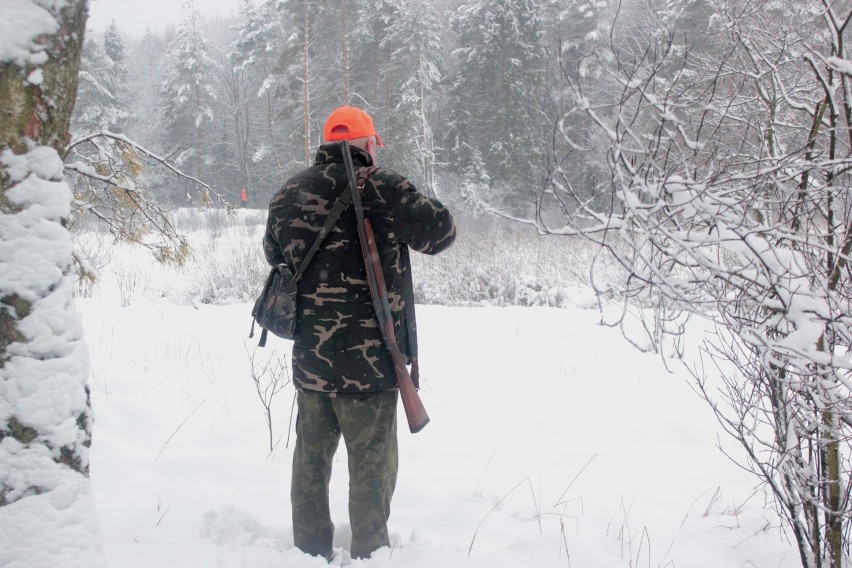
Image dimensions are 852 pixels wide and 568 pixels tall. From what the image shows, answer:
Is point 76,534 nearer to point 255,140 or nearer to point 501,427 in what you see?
point 501,427

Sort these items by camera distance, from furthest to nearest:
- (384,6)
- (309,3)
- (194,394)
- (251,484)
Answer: (384,6) < (309,3) < (194,394) < (251,484)

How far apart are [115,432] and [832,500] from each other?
12.7ft

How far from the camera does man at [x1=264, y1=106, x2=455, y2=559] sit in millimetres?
2096

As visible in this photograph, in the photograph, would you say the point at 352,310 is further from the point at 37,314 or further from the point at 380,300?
the point at 37,314

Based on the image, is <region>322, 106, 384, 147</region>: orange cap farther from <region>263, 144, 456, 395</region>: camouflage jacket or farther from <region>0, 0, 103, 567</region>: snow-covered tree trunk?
<region>0, 0, 103, 567</region>: snow-covered tree trunk

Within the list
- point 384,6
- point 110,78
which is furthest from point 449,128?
point 110,78

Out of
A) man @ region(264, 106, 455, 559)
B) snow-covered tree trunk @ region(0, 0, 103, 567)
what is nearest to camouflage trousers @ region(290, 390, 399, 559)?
man @ region(264, 106, 455, 559)

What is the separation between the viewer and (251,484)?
3086mm

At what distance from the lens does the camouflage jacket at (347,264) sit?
2092 millimetres

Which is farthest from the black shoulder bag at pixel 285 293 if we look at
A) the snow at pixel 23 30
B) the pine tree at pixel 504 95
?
the pine tree at pixel 504 95

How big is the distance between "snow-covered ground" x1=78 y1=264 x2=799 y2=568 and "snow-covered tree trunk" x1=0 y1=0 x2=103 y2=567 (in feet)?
1.94

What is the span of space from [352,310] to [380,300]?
0.37 ft

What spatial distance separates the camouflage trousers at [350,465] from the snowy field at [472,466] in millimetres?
94

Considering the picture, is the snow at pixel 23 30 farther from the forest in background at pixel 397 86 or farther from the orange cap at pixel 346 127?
the forest in background at pixel 397 86
